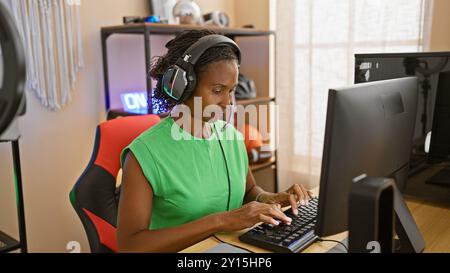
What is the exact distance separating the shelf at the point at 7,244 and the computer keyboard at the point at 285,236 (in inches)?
45.2

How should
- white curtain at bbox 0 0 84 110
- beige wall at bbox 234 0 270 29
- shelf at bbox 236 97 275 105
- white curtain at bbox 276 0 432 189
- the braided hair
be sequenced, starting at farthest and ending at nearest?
beige wall at bbox 234 0 270 29, shelf at bbox 236 97 275 105, white curtain at bbox 276 0 432 189, white curtain at bbox 0 0 84 110, the braided hair

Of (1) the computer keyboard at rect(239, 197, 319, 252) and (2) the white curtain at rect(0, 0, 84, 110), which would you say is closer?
(1) the computer keyboard at rect(239, 197, 319, 252)

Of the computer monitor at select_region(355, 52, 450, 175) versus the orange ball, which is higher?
the computer monitor at select_region(355, 52, 450, 175)

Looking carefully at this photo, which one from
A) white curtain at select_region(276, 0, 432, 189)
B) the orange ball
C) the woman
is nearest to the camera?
the woman

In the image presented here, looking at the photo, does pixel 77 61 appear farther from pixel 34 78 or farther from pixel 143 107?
pixel 143 107

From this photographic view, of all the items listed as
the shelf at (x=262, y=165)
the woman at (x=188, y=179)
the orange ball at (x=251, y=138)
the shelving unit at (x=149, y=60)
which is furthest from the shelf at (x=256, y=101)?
the woman at (x=188, y=179)

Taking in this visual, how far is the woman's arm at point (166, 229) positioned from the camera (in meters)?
1.03

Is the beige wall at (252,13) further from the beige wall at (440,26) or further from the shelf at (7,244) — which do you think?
the shelf at (7,244)

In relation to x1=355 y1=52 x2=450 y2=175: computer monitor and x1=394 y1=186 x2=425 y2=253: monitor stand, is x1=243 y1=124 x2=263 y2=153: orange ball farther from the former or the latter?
x1=394 y1=186 x2=425 y2=253: monitor stand

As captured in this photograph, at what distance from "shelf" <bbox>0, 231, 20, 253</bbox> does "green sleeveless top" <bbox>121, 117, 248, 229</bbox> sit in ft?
2.78

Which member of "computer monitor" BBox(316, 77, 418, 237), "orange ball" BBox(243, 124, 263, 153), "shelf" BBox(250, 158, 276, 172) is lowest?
"shelf" BBox(250, 158, 276, 172)

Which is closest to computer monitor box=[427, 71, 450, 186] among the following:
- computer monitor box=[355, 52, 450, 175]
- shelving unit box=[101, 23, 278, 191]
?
computer monitor box=[355, 52, 450, 175]

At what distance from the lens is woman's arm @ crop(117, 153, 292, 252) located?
1034 mm

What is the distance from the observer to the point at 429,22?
2.04m
